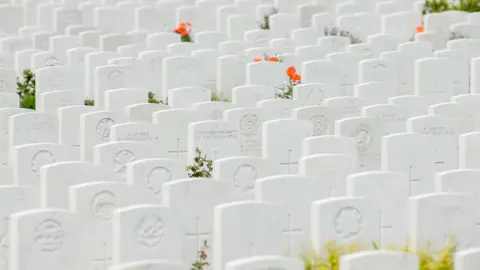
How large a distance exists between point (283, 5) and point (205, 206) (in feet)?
27.5

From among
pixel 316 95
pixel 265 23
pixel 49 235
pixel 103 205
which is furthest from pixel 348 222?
pixel 265 23

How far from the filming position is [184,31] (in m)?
14.4

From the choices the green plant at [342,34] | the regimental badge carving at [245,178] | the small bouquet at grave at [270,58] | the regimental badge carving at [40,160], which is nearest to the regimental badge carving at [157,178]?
the regimental badge carving at [245,178]

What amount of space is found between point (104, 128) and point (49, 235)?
303 centimetres

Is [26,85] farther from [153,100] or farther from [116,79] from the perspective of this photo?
[153,100]

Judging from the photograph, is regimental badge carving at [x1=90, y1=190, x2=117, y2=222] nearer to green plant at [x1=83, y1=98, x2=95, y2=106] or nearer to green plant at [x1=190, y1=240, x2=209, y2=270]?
green plant at [x1=190, y1=240, x2=209, y2=270]

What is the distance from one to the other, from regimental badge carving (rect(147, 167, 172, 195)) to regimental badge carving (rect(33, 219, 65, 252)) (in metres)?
1.41

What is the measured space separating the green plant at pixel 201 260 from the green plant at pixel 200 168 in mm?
1361

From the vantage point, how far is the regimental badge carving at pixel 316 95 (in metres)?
11.4

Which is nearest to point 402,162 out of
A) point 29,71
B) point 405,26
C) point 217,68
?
point 217,68

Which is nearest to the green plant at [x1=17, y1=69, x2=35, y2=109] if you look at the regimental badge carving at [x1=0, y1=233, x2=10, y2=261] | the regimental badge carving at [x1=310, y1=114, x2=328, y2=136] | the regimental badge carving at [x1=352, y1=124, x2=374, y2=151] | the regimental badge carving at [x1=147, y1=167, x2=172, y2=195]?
the regimental badge carving at [x1=310, y1=114, x2=328, y2=136]

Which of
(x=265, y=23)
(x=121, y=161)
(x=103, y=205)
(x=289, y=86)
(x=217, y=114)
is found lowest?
(x=103, y=205)

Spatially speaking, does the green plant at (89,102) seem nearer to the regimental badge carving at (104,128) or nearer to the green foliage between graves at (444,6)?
Result: the regimental badge carving at (104,128)

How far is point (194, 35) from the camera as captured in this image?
14.6m
